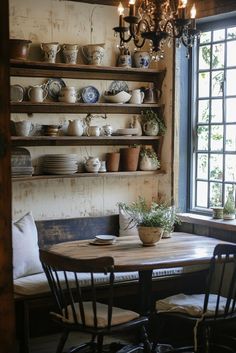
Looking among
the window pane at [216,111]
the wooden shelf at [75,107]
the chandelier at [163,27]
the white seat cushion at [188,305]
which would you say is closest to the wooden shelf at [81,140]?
the wooden shelf at [75,107]

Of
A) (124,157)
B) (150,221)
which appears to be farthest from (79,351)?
(124,157)

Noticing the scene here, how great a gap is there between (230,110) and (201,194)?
0.80 m

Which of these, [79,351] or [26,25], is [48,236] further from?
[26,25]

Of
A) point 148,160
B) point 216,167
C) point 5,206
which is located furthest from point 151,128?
point 5,206

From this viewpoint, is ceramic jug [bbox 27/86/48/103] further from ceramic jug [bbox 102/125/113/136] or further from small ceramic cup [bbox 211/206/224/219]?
small ceramic cup [bbox 211/206/224/219]

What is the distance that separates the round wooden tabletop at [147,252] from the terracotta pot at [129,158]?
973 millimetres

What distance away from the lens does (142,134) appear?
5.45 metres

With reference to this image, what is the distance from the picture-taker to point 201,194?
17.6 feet

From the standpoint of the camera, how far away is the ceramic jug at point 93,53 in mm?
5036

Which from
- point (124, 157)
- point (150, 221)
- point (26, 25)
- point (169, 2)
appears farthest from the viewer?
point (124, 157)

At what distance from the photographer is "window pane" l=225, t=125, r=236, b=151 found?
5023mm

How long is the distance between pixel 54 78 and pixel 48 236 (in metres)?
1.30

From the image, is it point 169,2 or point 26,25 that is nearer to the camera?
point 169,2

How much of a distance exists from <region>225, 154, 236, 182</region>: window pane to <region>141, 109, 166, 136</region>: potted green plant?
66cm
